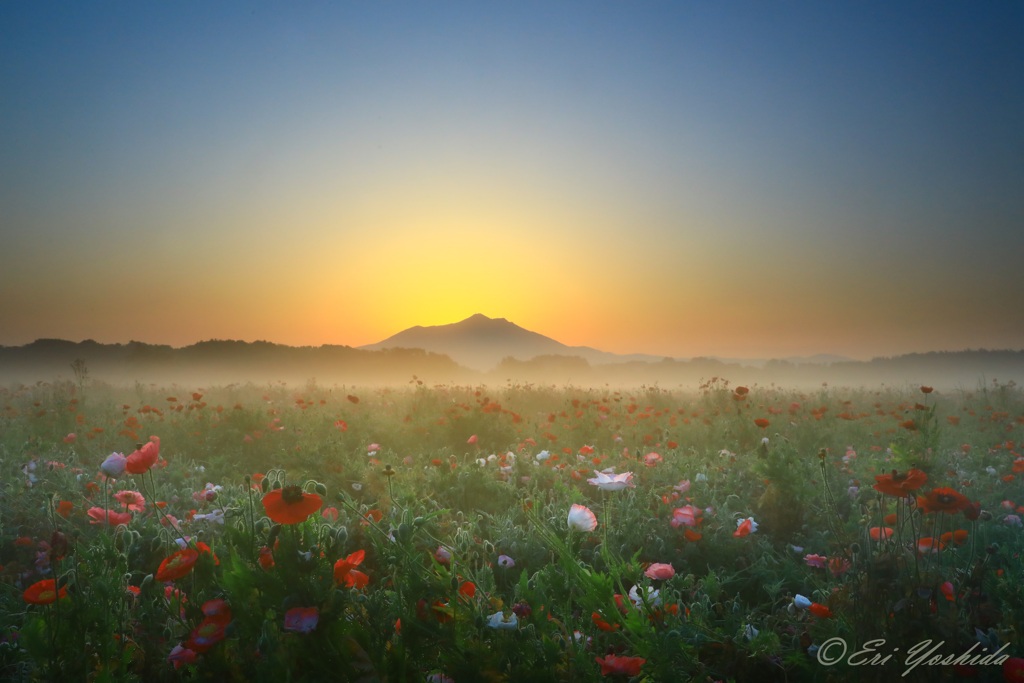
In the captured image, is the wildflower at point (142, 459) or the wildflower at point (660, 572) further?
the wildflower at point (660, 572)

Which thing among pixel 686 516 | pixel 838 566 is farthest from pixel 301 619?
pixel 686 516

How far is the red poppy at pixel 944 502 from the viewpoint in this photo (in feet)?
5.73

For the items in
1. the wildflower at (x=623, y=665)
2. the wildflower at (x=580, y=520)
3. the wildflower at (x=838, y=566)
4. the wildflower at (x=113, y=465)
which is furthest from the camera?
the wildflower at (x=838, y=566)

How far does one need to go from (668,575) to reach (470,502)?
2336 mm

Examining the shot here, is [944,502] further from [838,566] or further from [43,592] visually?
[43,592]

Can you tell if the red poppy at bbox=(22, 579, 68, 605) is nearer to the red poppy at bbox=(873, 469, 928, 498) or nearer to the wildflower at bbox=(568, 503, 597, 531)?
the wildflower at bbox=(568, 503, 597, 531)

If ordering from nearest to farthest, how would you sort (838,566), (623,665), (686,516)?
(623,665) < (838,566) < (686,516)

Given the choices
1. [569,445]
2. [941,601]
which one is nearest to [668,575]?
[941,601]

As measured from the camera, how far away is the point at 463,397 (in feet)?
31.1

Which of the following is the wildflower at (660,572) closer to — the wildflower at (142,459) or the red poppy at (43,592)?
the wildflower at (142,459)

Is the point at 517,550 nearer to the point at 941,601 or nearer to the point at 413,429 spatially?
the point at 941,601

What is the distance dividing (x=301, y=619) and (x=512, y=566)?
78.6 inches

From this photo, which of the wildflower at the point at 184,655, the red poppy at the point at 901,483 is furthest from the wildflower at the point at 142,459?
the red poppy at the point at 901,483

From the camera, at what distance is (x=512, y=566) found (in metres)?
3.09
